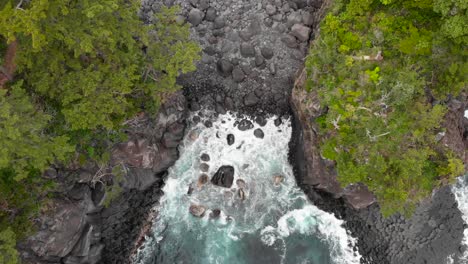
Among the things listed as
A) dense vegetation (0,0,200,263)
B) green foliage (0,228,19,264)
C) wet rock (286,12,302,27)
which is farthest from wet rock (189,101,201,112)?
green foliage (0,228,19,264)

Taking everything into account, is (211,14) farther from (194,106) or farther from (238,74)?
(194,106)

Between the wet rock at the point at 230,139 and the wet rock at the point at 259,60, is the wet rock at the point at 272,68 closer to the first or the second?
the wet rock at the point at 259,60

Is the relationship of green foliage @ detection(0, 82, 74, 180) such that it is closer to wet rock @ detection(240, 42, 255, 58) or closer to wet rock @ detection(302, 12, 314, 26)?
wet rock @ detection(240, 42, 255, 58)

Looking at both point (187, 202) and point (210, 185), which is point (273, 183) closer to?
point (210, 185)

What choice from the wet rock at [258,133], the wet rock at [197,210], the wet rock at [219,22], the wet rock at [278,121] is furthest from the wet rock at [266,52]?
the wet rock at [197,210]

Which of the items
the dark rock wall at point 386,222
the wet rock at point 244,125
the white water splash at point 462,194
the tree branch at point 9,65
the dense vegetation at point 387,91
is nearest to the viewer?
the tree branch at point 9,65


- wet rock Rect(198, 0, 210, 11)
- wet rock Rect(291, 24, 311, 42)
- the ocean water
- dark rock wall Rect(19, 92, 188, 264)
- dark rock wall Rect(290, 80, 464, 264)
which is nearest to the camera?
dark rock wall Rect(19, 92, 188, 264)

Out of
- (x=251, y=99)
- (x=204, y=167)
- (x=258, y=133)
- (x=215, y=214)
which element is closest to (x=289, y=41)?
(x=251, y=99)
